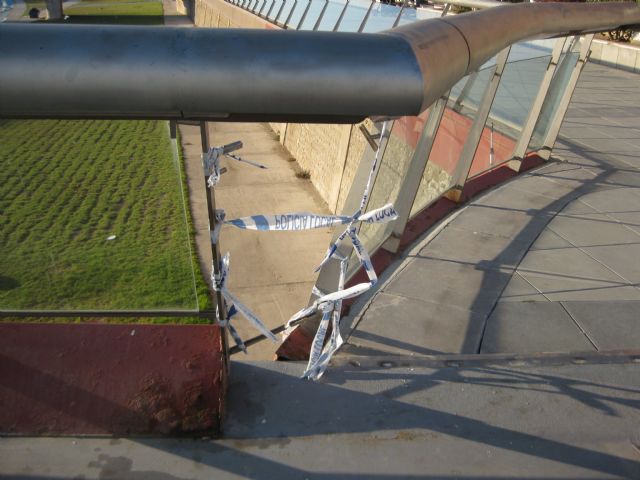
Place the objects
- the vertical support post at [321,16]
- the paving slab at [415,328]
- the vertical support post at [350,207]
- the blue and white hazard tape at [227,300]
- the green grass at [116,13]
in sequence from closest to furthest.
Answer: the blue and white hazard tape at [227,300] → the paving slab at [415,328] → the vertical support post at [350,207] → the vertical support post at [321,16] → the green grass at [116,13]

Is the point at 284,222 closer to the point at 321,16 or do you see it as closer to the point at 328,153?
the point at 328,153

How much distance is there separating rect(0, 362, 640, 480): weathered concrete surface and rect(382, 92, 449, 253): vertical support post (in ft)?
6.11

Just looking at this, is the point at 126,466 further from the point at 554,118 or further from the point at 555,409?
the point at 554,118

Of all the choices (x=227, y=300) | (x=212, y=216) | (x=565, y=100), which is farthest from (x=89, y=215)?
(x=565, y=100)

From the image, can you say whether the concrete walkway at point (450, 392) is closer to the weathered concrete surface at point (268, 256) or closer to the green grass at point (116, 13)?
A: the weathered concrete surface at point (268, 256)

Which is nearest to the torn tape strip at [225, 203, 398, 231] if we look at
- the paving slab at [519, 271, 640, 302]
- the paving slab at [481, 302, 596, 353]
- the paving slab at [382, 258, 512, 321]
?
the paving slab at [481, 302, 596, 353]

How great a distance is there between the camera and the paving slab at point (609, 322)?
365 cm

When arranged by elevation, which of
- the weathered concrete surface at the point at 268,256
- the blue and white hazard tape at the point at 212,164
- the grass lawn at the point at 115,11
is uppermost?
the blue and white hazard tape at the point at 212,164

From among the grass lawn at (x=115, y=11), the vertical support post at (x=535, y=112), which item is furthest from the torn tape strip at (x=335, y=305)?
the grass lawn at (x=115, y=11)

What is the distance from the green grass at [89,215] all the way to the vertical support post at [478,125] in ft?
13.0

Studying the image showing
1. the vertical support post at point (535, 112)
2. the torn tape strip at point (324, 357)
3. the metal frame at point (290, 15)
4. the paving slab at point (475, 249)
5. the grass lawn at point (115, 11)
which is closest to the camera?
the torn tape strip at point (324, 357)

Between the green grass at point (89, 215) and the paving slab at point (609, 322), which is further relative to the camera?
the paving slab at point (609, 322)

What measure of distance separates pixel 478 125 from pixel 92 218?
14.4ft

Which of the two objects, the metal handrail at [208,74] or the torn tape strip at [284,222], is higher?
the metal handrail at [208,74]
